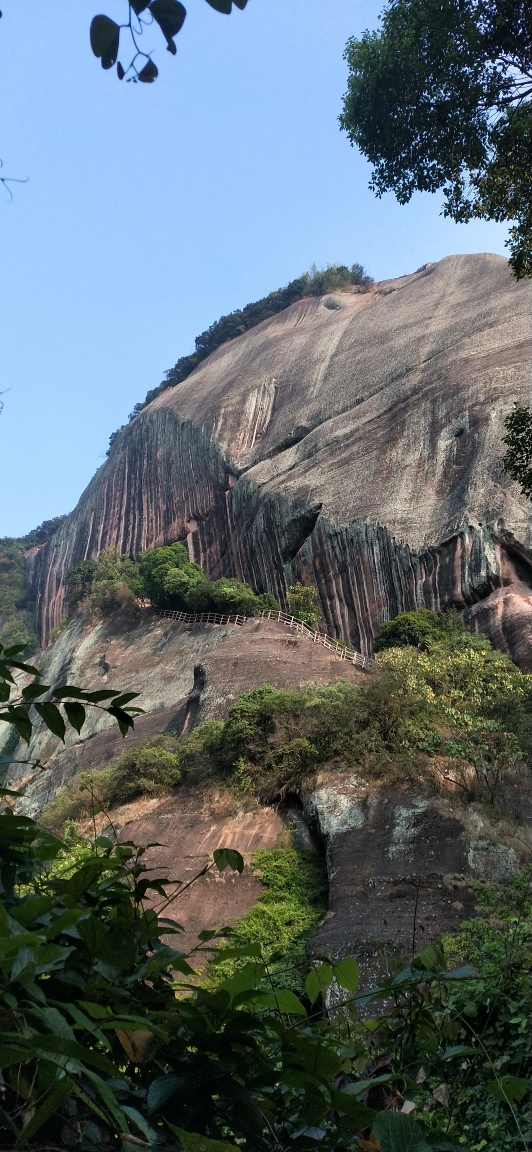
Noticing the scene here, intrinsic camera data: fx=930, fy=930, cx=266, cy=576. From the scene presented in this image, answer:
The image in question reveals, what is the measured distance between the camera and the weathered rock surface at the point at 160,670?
908 inches

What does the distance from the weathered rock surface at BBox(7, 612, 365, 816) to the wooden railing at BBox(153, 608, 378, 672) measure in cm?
51

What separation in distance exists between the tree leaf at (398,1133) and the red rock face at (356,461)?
22.1 m

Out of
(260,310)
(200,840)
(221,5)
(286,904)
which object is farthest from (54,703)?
(260,310)

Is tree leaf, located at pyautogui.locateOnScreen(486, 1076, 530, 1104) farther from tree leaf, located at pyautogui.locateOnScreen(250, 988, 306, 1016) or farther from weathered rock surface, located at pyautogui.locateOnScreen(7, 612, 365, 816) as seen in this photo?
weathered rock surface, located at pyautogui.locateOnScreen(7, 612, 365, 816)

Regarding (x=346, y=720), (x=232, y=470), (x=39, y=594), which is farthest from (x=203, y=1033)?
(x=39, y=594)

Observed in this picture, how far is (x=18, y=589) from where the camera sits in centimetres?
5847

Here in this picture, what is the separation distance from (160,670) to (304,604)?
525 cm

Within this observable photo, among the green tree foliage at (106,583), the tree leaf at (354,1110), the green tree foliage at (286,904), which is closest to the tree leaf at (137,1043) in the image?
the tree leaf at (354,1110)

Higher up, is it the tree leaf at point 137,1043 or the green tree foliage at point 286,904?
the tree leaf at point 137,1043

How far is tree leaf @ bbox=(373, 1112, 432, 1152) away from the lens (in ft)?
5.06

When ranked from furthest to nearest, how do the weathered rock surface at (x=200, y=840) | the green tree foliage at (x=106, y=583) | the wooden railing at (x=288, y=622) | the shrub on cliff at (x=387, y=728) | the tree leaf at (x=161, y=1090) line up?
1. the green tree foliage at (x=106, y=583)
2. the wooden railing at (x=288, y=622)
3. the shrub on cliff at (x=387, y=728)
4. the weathered rock surface at (x=200, y=840)
5. the tree leaf at (x=161, y=1090)

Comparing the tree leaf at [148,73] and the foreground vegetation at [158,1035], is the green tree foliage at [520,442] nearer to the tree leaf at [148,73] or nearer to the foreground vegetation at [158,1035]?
the foreground vegetation at [158,1035]

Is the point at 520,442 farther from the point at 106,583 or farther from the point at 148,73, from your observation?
the point at 106,583

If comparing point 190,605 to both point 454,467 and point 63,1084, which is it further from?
point 63,1084
